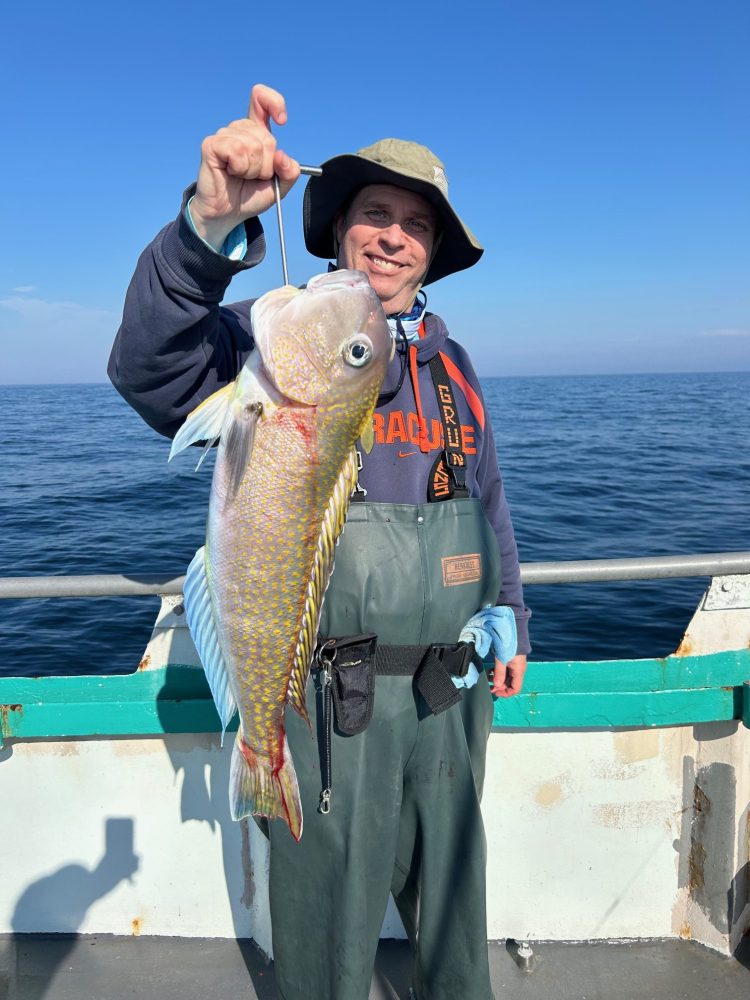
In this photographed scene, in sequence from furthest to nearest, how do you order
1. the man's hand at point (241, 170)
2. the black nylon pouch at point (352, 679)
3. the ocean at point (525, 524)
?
the ocean at point (525, 524)
the black nylon pouch at point (352, 679)
the man's hand at point (241, 170)

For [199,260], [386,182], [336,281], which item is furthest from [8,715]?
[386,182]

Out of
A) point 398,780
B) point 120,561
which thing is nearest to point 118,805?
point 398,780

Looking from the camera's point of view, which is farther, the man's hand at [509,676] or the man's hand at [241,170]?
the man's hand at [509,676]

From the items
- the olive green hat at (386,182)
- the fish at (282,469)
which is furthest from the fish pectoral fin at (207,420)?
the olive green hat at (386,182)

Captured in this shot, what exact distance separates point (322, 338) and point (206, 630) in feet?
2.98

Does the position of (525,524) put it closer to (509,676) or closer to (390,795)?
(509,676)

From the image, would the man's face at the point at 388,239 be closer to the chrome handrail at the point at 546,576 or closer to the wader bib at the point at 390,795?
the wader bib at the point at 390,795

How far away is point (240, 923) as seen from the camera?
→ 10.9 ft

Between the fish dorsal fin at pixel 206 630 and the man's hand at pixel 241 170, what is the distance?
2.94 ft

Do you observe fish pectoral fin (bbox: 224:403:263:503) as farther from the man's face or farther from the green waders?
the man's face

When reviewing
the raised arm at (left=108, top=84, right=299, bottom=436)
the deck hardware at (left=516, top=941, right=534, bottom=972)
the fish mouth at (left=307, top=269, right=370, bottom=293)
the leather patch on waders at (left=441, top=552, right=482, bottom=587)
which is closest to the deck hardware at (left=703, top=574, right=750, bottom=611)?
the leather patch on waders at (left=441, top=552, right=482, bottom=587)

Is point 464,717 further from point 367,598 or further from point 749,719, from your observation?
point 749,719

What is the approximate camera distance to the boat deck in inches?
119

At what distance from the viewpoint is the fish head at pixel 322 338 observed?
6.09ft
